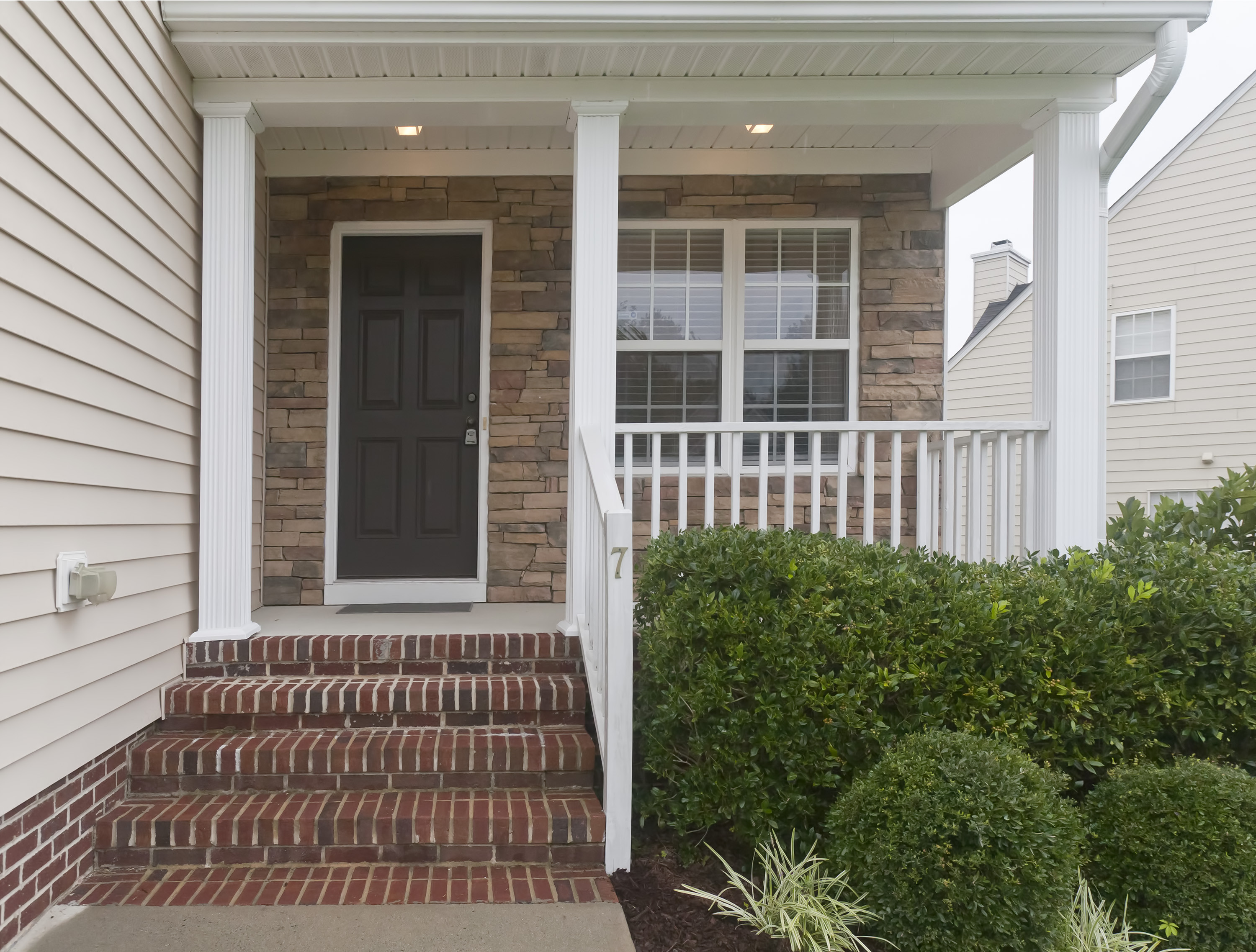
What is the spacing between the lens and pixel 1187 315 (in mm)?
7809

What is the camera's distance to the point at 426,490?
4500 millimetres

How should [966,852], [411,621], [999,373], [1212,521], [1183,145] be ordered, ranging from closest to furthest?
[966,852]
[1212,521]
[411,621]
[1183,145]
[999,373]

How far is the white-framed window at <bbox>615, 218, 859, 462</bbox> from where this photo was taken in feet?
15.1

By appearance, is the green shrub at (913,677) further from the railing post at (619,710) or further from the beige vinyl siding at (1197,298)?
the beige vinyl siding at (1197,298)

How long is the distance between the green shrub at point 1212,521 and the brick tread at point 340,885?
2449 millimetres

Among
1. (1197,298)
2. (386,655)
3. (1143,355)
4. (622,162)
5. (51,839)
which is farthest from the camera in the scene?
(1143,355)

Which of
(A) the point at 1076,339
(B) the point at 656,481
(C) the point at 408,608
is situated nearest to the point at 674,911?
(B) the point at 656,481

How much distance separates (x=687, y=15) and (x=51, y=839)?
3412 millimetres

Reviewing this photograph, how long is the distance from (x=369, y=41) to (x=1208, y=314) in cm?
791

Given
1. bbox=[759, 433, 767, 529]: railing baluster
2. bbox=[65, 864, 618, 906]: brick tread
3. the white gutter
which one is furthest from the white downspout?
bbox=[65, 864, 618, 906]: brick tread

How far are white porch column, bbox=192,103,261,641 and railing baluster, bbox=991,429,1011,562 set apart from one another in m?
3.12

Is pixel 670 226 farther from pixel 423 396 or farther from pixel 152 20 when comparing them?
pixel 152 20

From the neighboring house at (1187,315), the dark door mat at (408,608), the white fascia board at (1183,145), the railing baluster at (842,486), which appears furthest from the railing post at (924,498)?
the white fascia board at (1183,145)

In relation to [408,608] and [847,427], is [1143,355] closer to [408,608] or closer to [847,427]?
[847,427]
